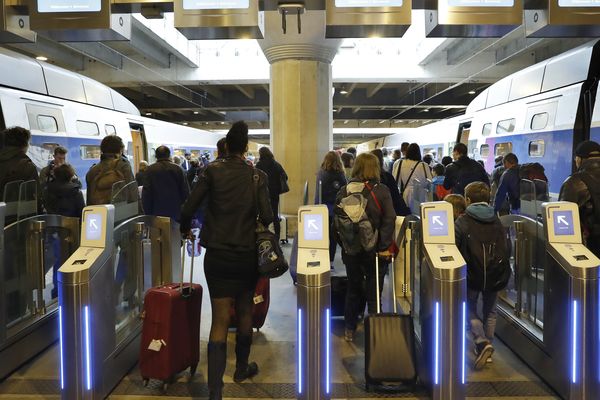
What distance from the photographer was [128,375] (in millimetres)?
4027

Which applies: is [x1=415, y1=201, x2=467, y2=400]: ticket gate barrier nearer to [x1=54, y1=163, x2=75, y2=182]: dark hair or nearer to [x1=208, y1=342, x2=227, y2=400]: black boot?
[x1=208, y1=342, x2=227, y2=400]: black boot

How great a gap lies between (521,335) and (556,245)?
1085 millimetres

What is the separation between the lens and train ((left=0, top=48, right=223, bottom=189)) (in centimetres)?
784

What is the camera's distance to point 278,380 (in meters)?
3.87

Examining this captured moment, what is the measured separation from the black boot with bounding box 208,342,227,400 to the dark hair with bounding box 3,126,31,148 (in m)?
2.83

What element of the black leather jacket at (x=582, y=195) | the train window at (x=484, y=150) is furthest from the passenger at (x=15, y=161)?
→ the train window at (x=484, y=150)

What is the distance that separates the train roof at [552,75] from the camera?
739cm

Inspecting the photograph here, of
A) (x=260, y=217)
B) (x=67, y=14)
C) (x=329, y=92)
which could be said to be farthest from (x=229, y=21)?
(x=329, y=92)


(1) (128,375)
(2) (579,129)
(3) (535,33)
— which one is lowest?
(1) (128,375)

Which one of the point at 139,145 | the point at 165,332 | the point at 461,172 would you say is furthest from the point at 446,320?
the point at 139,145

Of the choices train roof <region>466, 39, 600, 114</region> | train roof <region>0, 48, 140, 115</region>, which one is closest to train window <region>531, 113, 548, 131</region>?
train roof <region>466, 39, 600, 114</region>

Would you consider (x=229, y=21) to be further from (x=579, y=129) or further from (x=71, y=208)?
(x=579, y=129)

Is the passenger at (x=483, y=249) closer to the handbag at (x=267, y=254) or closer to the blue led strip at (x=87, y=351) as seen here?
the handbag at (x=267, y=254)

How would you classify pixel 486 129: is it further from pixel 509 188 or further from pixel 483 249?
pixel 483 249
